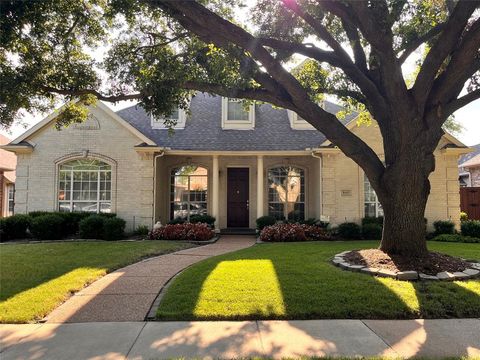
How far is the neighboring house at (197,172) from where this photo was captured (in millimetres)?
14656

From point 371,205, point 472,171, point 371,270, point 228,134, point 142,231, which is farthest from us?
point 472,171

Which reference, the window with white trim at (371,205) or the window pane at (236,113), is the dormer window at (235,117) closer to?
the window pane at (236,113)

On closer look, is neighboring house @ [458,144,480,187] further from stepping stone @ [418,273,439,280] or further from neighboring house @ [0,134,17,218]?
neighboring house @ [0,134,17,218]

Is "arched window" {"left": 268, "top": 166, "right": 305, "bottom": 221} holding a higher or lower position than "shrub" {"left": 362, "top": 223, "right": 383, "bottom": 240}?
higher

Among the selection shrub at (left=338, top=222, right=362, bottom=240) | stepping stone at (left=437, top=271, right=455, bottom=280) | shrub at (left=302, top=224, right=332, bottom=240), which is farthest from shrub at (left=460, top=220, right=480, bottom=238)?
stepping stone at (left=437, top=271, right=455, bottom=280)

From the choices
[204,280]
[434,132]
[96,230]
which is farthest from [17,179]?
[434,132]

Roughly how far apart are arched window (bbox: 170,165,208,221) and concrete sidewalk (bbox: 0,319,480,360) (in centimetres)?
1181

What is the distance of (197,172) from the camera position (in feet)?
55.1

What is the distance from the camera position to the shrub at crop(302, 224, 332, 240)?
13586 mm

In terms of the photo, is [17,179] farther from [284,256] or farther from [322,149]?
[322,149]

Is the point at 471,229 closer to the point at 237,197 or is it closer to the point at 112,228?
the point at 237,197

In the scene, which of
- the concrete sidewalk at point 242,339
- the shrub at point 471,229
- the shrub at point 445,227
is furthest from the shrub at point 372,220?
the concrete sidewalk at point 242,339

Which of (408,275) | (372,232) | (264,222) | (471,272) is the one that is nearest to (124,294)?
(408,275)

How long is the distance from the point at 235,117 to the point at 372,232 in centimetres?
813
